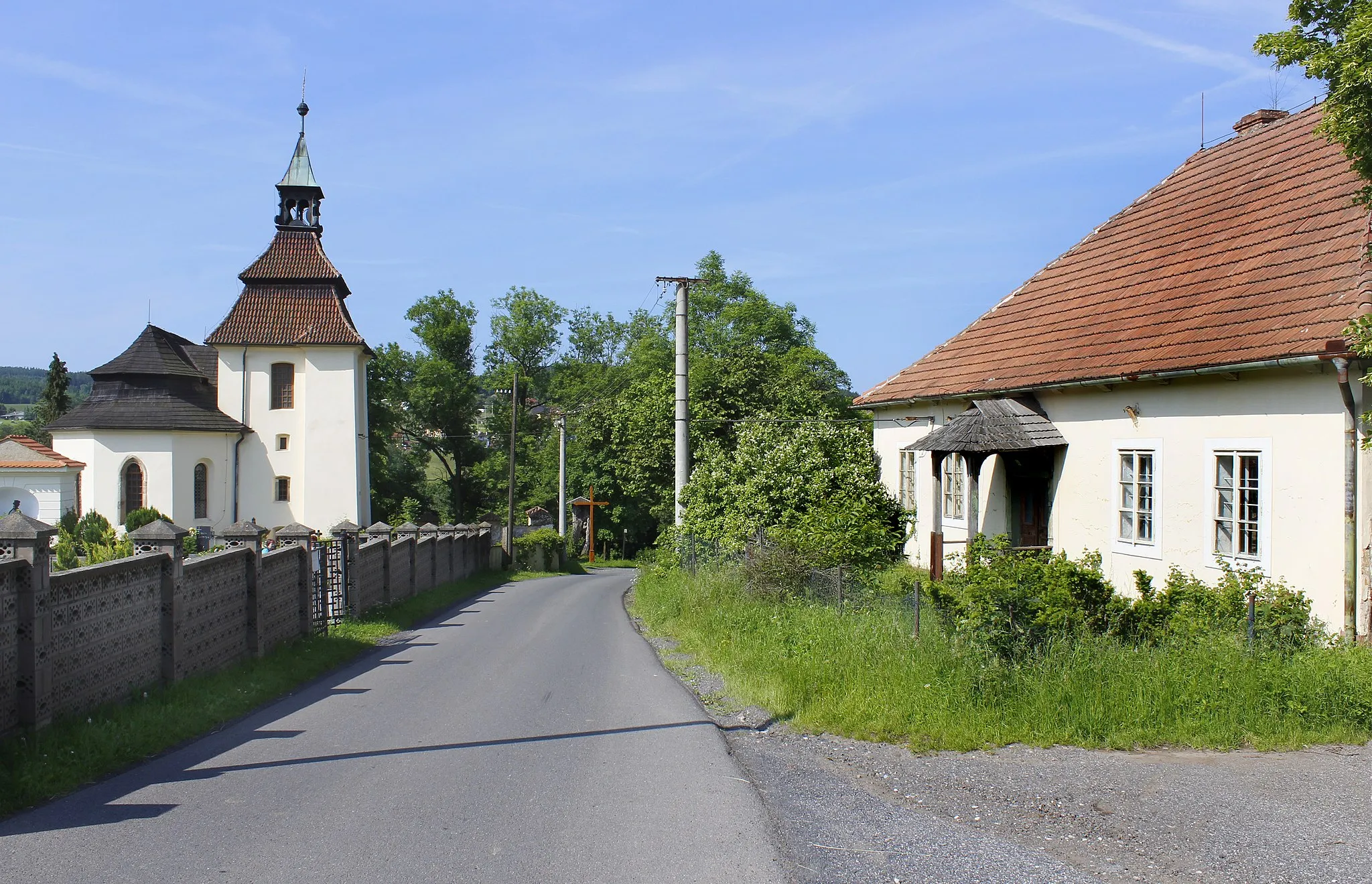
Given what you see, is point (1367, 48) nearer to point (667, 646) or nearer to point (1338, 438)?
point (1338, 438)

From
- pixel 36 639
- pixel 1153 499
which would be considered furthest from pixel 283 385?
pixel 36 639

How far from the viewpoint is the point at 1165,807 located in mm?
6312

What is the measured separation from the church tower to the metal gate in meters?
26.8

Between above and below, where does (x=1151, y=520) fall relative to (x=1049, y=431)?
below

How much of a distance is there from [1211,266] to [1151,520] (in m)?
3.78

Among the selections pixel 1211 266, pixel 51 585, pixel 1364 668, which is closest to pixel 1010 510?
pixel 1211 266

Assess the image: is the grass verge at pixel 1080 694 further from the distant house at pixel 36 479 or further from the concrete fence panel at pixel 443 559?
the distant house at pixel 36 479

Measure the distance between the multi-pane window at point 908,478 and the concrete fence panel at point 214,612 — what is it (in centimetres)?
1262

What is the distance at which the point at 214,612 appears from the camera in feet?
35.9

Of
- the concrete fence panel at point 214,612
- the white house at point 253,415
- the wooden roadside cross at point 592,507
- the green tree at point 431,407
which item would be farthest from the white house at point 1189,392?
the green tree at point 431,407

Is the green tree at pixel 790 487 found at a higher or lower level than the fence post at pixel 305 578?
higher

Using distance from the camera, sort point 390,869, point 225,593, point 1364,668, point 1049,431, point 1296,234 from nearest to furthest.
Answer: point 390,869, point 1364,668, point 225,593, point 1296,234, point 1049,431

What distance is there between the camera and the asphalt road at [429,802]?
5059 mm

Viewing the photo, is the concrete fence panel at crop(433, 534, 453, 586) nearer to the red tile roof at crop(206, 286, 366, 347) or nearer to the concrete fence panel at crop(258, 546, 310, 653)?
the concrete fence panel at crop(258, 546, 310, 653)
